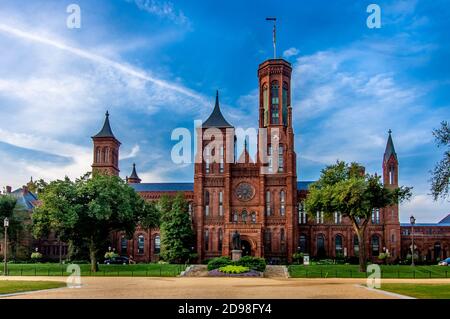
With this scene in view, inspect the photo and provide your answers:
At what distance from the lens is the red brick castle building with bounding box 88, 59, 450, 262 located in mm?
77625

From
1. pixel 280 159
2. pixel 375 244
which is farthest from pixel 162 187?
pixel 375 244

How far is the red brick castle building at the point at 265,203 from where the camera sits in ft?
255

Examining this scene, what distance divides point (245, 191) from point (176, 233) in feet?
39.5

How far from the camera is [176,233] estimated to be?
7569cm

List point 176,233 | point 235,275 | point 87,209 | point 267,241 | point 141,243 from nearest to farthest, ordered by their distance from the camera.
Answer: point 235,275, point 87,209, point 176,233, point 267,241, point 141,243

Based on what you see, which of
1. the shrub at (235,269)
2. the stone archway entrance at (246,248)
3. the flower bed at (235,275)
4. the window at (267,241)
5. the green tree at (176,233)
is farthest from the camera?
the window at (267,241)

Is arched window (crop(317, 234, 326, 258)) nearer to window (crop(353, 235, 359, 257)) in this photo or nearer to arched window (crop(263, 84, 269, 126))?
window (crop(353, 235, 359, 257))

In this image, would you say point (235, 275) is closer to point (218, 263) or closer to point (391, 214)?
point (218, 263)

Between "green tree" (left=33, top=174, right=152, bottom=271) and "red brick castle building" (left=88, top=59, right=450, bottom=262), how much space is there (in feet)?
69.9

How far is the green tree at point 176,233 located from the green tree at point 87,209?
1672 centimetres

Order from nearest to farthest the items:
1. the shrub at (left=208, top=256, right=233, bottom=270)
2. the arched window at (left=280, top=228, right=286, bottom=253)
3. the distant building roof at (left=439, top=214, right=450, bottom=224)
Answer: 1. the shrub at (left=208, top=256, right=233, bottom=270)
2. the arched window at (left=280, top=228, right=286, bottom=253)
3. the distant building roof at (left=439, top=214, right=450, bottom=224)

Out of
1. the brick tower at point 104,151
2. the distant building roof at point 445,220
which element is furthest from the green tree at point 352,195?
the distant building roof at point 445,220

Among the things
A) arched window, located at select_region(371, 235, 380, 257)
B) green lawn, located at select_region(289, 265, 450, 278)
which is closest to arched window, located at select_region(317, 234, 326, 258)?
arched window, located at select_region(371, 235, 380, 257)

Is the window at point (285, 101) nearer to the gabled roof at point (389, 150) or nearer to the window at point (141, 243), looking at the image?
the gabled roof at point (389, 150)
